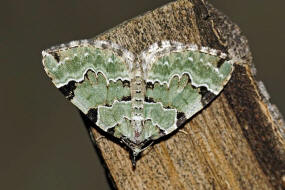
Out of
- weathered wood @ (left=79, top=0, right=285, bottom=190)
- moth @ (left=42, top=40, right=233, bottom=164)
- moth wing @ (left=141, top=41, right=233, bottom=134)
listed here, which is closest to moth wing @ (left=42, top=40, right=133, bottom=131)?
moth @ (left=42, top=40, right=233, bottom=164)

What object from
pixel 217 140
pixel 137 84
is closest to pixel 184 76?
pixel 137 84

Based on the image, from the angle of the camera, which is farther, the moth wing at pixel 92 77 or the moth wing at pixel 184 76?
the moth wing at pixel 92 77

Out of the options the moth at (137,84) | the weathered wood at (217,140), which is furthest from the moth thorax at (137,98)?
the weathered wood at (217,140)

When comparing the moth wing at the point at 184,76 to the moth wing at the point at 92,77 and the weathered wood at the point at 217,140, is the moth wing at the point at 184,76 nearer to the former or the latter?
the weathered wood at the point at 217,140

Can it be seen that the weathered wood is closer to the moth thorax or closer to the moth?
the moth

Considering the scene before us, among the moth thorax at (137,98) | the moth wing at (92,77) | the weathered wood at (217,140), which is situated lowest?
the weathered wood at (217,140)

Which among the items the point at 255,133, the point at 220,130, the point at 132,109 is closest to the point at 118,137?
the point at 132,109

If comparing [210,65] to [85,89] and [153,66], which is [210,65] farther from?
[85,89]
